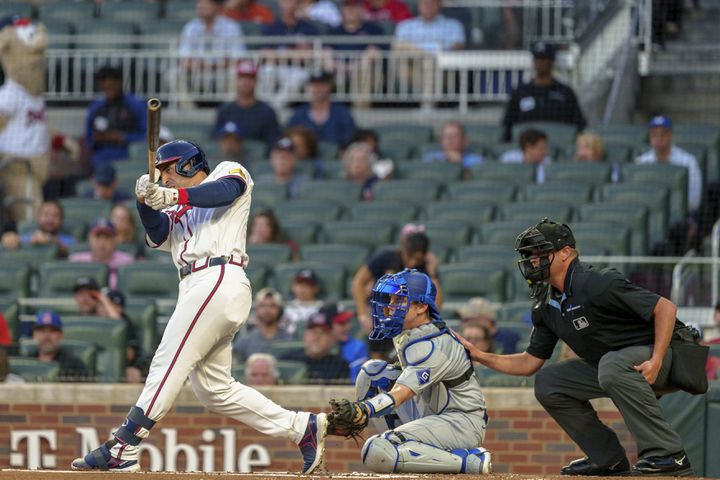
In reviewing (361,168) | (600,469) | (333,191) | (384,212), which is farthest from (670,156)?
(600,469)

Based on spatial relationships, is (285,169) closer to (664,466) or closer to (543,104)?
(543,104)

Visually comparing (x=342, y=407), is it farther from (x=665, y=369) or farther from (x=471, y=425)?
(x=665, y=369)

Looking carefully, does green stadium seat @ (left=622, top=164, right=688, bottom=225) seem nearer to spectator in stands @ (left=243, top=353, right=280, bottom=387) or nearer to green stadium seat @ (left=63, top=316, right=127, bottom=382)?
spectator in stands @ (left=243, top=353, right=280, bottom=387)

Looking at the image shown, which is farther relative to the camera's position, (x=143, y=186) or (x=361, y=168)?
(x=361, y=168)

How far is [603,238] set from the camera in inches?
403

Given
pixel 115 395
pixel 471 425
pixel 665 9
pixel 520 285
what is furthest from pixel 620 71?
pixel 471 425

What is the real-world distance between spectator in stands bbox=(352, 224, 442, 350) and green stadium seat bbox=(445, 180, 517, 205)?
1492 mm

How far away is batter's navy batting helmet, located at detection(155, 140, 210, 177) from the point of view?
21.1ft

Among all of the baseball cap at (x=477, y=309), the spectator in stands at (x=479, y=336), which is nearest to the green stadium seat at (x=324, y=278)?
the baseball cap at (x=477, y=309)

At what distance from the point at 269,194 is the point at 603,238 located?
2787 mm

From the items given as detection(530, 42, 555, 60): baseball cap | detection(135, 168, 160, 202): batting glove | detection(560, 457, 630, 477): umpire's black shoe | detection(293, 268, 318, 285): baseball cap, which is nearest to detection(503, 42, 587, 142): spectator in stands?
detection(530, 42, 555, 60): baseball cap

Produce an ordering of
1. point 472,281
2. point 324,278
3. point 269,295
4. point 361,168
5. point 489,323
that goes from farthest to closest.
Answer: point 361,168, point 324,278, point 472,281, point 269,295, point 489,323

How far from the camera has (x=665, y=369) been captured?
632cm

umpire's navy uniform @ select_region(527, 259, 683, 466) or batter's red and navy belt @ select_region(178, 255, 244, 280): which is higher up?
batter's red and navy belt @ select_region(178, 255, 244, 280)
